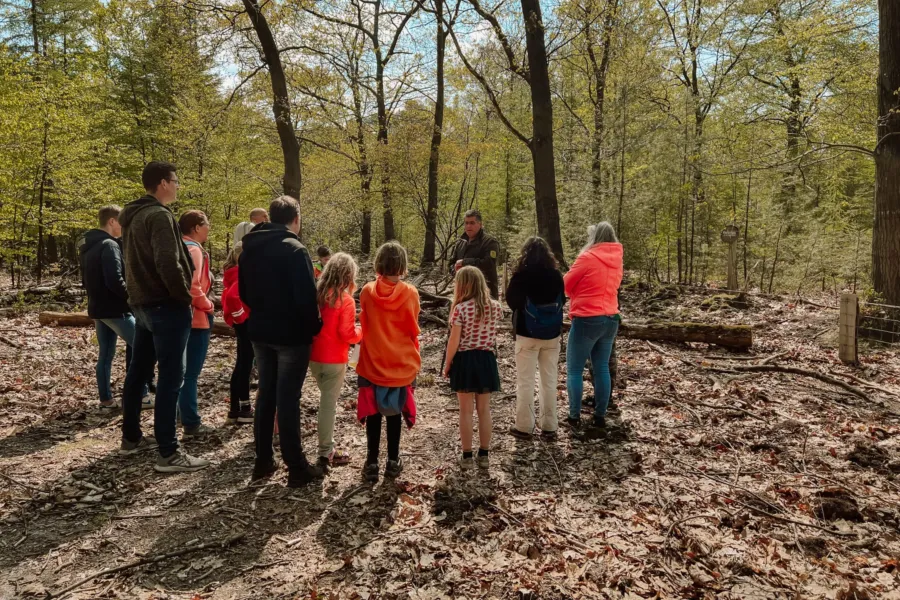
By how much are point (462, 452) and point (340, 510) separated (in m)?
1.23

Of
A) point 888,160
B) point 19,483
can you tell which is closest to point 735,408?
point 888,160

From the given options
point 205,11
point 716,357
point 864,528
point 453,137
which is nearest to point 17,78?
point 205,11

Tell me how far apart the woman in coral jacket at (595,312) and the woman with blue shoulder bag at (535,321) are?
0.28 meters

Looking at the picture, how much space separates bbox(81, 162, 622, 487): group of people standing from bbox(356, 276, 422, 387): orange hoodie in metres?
0.01

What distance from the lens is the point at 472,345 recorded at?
4.11m

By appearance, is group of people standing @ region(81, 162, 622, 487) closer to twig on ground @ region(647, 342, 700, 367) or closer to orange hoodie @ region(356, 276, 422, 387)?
orange hoodie @ region(356, 276, 422, 387)

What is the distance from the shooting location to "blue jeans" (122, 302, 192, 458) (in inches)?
152

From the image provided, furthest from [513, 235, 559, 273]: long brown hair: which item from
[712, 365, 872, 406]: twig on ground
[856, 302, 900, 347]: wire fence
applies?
[856, 302, 900, 347]: wire fence

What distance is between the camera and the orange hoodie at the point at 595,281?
4.80 metres

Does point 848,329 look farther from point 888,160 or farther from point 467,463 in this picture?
point 467,463

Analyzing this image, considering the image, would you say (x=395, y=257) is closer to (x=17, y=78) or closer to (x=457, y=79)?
(x=17, y=78)

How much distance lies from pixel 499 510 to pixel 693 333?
5.93m

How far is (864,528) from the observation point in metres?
3.21

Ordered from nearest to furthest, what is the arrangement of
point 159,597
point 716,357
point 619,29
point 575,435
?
point 159,597 < point 575,435 < point 716,357 < point 619,29
